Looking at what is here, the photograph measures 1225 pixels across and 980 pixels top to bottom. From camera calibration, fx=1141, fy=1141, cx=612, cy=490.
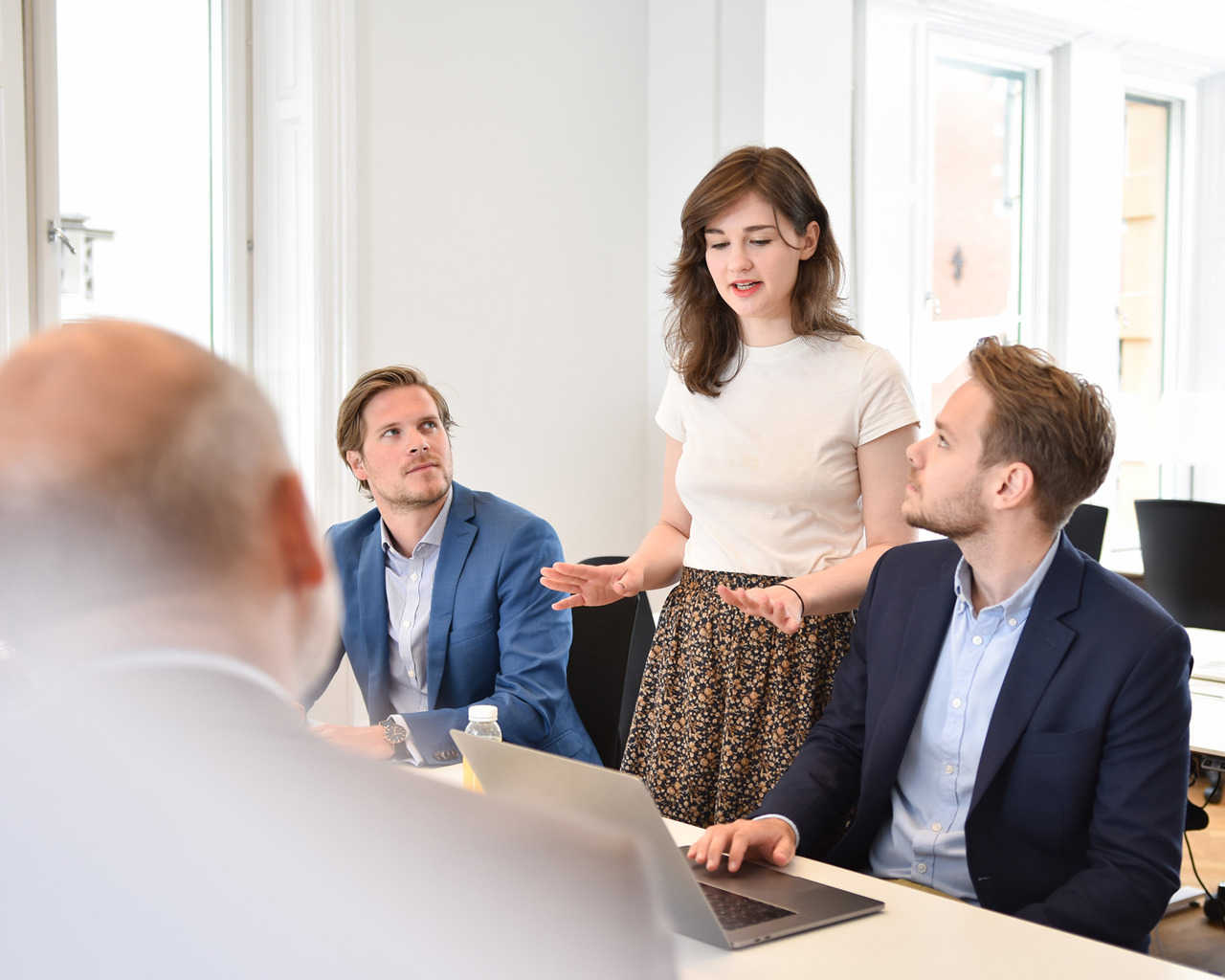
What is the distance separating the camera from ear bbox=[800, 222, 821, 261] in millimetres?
2170

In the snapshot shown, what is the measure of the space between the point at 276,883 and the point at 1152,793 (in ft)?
4.87

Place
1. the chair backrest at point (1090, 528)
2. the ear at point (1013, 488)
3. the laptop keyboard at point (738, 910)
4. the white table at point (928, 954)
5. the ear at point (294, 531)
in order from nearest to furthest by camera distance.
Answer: the ear at point (294, 531) → the white table at point (928, 954) → the laptop keyboard at point (738, 910) → the ear at point (1013, 488) → the chair backrest at point (1090, 528)

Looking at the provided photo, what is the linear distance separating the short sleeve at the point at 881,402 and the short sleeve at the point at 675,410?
14.8 inches

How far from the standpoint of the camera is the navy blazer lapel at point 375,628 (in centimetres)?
241

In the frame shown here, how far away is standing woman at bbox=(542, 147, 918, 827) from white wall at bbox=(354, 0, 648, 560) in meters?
2.07

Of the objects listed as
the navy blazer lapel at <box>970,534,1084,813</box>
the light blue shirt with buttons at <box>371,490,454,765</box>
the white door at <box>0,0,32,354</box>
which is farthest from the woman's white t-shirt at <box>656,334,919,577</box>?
the white door at <box>0,0,32,354</box>

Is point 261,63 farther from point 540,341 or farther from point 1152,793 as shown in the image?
point 1152,793

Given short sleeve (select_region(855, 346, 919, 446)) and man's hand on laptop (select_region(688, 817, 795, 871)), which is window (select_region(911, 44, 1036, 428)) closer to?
short sleeve (select_region(855, 346, 919, 446))

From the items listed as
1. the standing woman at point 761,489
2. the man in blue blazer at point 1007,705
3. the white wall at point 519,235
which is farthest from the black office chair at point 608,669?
the white wall at point 519,235

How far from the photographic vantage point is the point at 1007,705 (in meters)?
1.67

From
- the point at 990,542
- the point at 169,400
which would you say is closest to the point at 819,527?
the point at 990,542

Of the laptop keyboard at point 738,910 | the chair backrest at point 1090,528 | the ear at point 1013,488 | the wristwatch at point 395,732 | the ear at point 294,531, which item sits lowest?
the laptop keyboard at point 738,910

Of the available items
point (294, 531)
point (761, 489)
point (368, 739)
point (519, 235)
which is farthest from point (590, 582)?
point (519, 235)

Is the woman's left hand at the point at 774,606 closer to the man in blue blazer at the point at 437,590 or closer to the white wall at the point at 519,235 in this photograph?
the man in blue blazer at the point at 437,590
